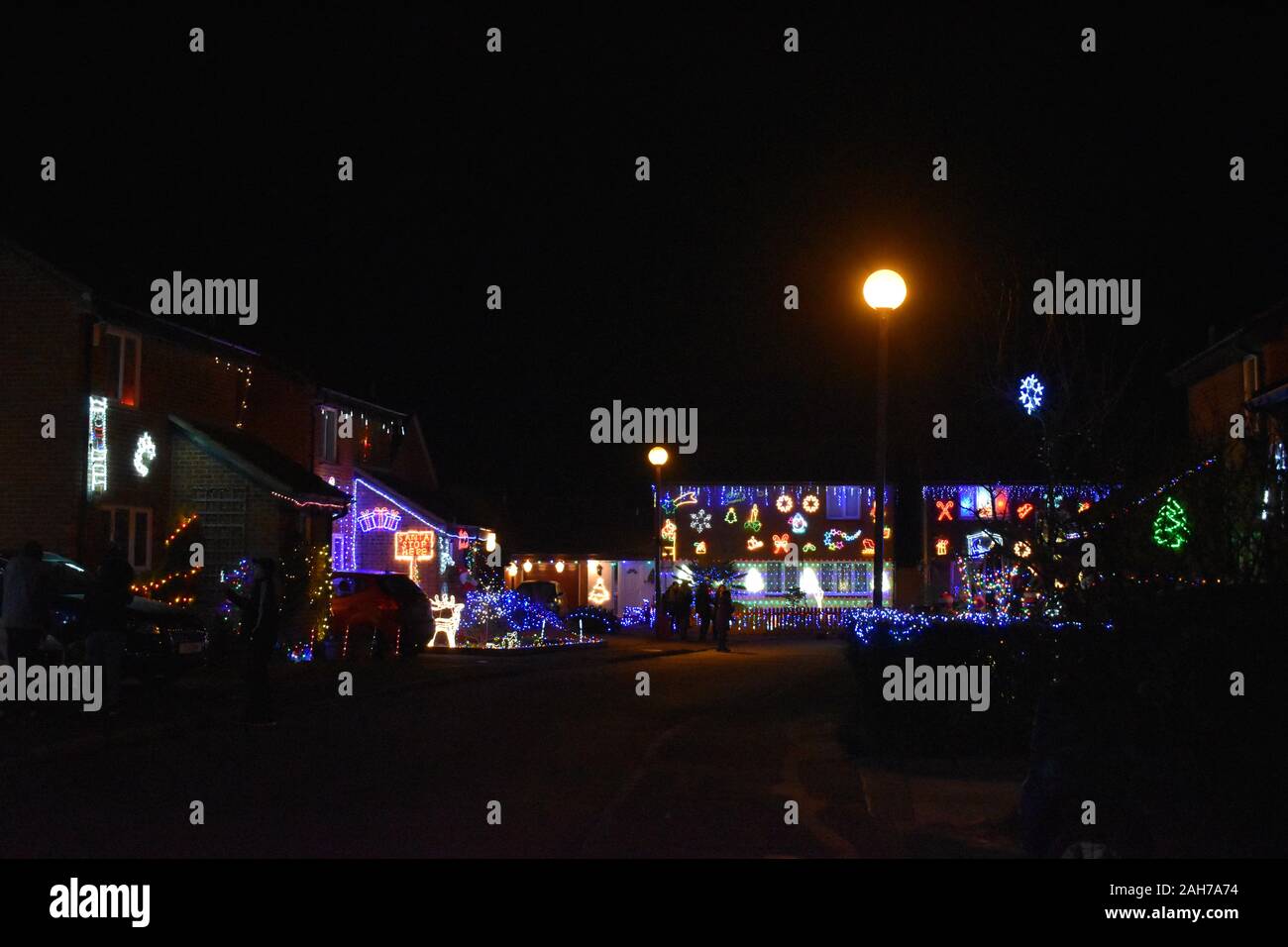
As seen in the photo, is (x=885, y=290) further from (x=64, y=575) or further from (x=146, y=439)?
(x=146, y=439)

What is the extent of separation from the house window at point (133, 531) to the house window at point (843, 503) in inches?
1377

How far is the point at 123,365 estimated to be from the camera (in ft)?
76.1

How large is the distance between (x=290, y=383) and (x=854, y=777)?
68.2 feet

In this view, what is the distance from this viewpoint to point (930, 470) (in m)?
53.2

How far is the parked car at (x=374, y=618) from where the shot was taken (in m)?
25.5

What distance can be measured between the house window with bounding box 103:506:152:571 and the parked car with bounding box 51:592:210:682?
5200mm

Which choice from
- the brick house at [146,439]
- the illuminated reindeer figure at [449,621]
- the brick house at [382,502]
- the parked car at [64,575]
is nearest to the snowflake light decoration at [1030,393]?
the parked car at [64,575]

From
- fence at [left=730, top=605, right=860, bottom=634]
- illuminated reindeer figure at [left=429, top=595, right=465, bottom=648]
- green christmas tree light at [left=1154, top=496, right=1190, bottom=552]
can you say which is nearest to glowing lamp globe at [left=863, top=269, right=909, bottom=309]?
green christmas tree light at [left=1154, top=496, right=1190, bottom=552]

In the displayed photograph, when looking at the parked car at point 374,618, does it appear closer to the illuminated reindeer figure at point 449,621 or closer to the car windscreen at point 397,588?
the car windscreen at point 397,588

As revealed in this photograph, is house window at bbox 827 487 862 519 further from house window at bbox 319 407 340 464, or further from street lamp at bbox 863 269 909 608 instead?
street lamp at bbox 863 269 909 608

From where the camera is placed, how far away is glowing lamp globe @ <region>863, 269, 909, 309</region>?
1511 centimetres

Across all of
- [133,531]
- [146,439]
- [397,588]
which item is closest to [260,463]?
[146,439]
